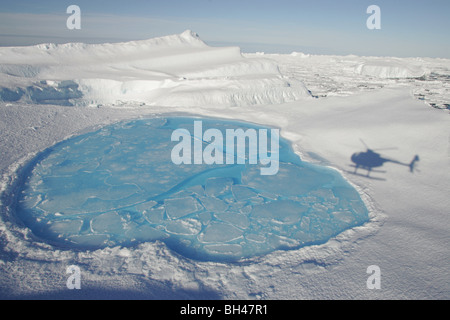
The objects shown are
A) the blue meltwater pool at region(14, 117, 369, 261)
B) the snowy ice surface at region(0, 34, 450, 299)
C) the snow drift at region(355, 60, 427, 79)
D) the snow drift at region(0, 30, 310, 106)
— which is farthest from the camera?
the snow drift at region(355, 60, 427, 79)

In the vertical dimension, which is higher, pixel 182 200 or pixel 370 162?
pixel 370 162

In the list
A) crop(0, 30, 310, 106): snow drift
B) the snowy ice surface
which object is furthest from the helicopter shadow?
crop(0, 30, 310, 106): snow drift

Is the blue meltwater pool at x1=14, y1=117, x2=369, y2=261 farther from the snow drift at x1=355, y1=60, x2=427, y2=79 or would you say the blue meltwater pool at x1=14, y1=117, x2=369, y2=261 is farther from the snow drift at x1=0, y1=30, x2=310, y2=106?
the snow drift at x1=355, y1=60, x2=427, y2=79

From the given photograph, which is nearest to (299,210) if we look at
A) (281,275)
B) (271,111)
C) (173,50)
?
(281,275)

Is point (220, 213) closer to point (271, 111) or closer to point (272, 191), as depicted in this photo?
point (272, 191)

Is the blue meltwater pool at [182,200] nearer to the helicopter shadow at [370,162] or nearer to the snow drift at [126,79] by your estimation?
the helicopter shadow at [370,162]

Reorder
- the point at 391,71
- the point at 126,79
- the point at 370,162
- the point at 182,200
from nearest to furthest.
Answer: the point at 182,200, the point at 370,162, the point at 126,79, the point at 391,71

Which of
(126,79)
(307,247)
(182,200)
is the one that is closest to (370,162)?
(307,247)

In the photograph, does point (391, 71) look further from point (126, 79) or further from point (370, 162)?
point (126, 79)
